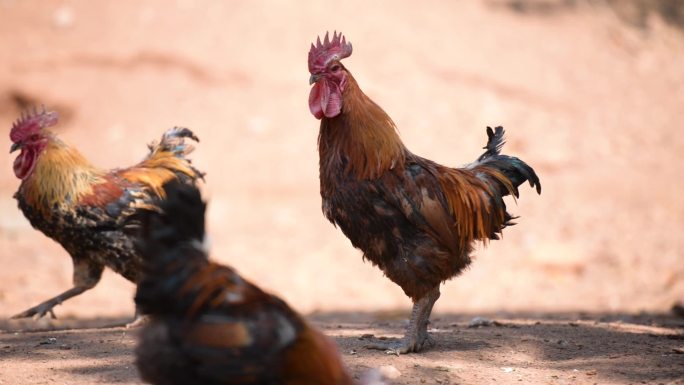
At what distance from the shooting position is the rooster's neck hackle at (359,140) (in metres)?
6.42

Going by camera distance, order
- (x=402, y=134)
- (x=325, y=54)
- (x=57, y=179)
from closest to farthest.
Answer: (x=325, y=54) → (x=57, y=179) → (x=402, y=134)

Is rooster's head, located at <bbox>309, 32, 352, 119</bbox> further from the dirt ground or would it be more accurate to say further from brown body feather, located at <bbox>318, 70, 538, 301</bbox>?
the dirt ground

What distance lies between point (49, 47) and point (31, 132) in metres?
10.2

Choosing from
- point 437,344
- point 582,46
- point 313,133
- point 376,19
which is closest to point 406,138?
point 313,133

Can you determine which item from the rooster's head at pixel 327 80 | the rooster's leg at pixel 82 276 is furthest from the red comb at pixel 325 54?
the rooster's leg at pixel 82 276

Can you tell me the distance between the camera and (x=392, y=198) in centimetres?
633

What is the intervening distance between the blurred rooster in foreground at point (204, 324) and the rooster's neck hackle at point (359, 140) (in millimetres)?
2013

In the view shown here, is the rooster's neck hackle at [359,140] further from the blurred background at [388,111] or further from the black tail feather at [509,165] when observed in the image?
the blurred background at [388,111]

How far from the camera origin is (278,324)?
14.5 ft

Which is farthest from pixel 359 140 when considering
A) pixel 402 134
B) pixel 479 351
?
pixel 402 134

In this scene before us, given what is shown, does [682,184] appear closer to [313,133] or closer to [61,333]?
[313,133]

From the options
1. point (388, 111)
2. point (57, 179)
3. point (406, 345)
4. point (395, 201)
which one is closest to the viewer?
point (395, 201)

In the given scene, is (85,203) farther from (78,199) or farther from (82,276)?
(82,276)

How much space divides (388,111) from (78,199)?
9.02 metres
